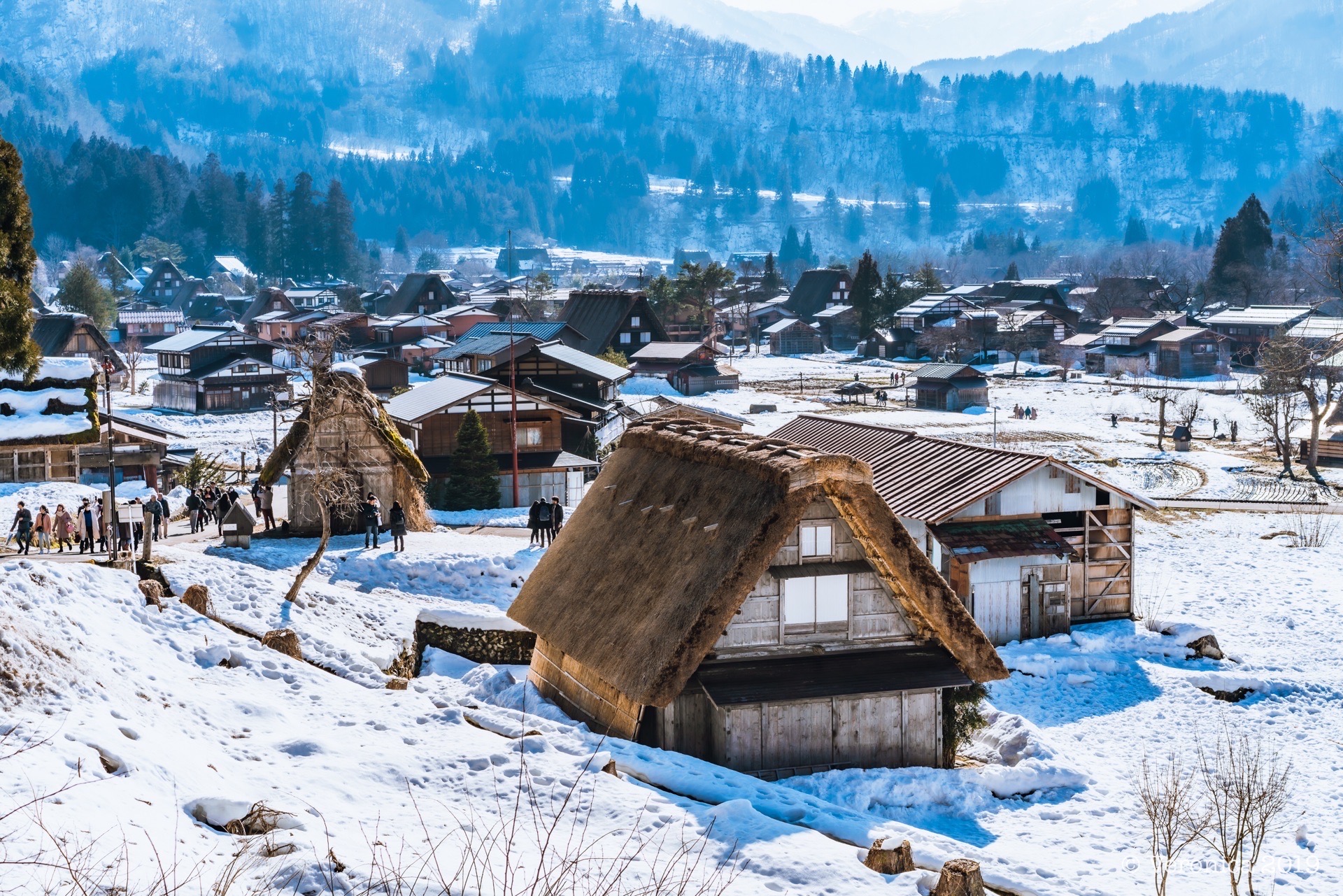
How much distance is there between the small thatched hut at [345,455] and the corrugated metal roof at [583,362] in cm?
2203

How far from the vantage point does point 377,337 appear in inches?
3583

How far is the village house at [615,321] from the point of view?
259ft

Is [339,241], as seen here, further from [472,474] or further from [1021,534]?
[1021,534]

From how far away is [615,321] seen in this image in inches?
3113

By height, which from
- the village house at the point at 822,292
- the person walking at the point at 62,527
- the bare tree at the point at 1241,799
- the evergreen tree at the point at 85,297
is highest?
the village house at the point at 822,292

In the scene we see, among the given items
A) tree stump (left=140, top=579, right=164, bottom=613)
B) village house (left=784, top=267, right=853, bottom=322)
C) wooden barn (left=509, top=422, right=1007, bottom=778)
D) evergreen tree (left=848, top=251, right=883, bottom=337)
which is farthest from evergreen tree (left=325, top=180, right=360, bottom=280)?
wooden barn (left=509, top=422, right=1007, bottom=778)

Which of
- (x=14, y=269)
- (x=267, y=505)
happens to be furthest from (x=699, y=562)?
(x=267, y=505)

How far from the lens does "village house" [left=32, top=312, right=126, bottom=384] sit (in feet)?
222

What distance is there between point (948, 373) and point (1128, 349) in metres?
23.9

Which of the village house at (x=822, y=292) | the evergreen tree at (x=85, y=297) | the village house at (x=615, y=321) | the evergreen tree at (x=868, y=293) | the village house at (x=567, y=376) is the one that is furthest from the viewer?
the village house at (x=822, y=292)

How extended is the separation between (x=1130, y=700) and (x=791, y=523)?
941cm

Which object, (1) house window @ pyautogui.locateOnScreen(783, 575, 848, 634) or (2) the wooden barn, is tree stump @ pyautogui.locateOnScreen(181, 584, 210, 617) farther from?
(1) house window @ pyautogui.locateOnScreen(783, 575, 848, 634)

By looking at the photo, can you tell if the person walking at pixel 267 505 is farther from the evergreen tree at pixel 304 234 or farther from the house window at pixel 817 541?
the evergreen tree at pixel 304 234

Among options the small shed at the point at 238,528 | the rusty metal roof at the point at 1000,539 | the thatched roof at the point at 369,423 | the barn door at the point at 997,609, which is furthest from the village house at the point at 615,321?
the barn door at the point at 997,609
